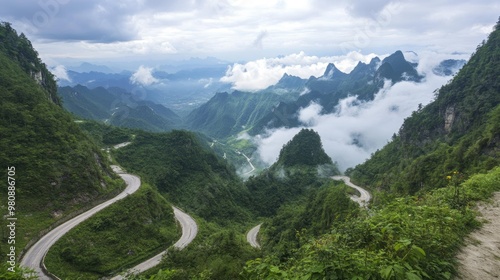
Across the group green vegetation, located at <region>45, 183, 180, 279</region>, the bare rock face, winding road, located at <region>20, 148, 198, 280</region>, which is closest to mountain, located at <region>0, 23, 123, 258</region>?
winding road, located at <region>20, 148, 198, 280</region>

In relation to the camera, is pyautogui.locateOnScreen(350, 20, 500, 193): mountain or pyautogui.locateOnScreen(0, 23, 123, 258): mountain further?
pyautogui.locateOnScreen(350, 20, 500, 193): mountain

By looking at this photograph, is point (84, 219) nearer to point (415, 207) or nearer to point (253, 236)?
point (253, 236)

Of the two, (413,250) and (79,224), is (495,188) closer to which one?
(413,250)

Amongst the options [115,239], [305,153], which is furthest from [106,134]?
[305,153]

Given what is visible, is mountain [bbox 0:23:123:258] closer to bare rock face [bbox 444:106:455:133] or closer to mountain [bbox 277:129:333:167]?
mountain [bbox 277:129:333:167]

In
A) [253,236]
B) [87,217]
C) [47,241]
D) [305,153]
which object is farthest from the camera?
[305,153]

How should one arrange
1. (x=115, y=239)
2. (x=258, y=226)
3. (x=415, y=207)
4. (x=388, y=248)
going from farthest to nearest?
(x=258, y=226)
(x=115, y=239)
(x=415, y=207)
(x=388, y=248)
